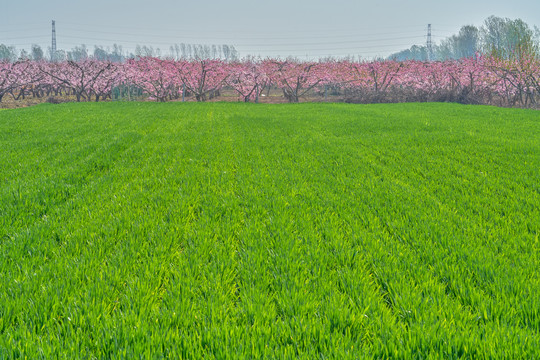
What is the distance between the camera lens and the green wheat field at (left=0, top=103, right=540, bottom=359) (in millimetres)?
2004

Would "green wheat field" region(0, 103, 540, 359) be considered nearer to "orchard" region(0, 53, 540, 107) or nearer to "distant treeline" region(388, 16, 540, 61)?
"orchard" region(0, 53, 540, 107)

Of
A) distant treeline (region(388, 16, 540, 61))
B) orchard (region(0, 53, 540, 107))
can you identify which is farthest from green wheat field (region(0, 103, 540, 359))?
distant treeline (region(388, 16, 540, 61))

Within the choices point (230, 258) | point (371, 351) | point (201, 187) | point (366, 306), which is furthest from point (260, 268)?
point (201, 187)

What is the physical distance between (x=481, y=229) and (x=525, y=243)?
45 centimetres

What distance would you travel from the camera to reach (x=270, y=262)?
307cm

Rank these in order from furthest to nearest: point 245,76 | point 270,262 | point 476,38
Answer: point 476,38
point 245,76
point 270,262

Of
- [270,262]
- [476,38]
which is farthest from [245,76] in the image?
[476,38]

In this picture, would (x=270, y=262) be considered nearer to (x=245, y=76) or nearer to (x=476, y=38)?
(x=245, y=76)

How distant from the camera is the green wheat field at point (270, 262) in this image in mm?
2004

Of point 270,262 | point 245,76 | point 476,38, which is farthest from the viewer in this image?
point 476,38

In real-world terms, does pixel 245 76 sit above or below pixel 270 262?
above

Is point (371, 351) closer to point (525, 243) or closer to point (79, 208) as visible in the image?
point (525, 243)

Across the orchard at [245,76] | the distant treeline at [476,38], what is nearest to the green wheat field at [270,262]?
the orchard at [245,76]

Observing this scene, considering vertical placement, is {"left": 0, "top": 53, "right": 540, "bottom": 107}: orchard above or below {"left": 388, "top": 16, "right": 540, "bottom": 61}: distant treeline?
below
